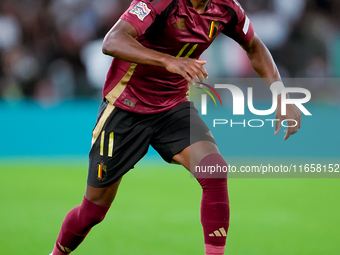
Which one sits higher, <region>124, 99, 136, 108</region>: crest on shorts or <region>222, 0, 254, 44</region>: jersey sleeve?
<region>222, 0, 254, 44</region>: jersey sleeve

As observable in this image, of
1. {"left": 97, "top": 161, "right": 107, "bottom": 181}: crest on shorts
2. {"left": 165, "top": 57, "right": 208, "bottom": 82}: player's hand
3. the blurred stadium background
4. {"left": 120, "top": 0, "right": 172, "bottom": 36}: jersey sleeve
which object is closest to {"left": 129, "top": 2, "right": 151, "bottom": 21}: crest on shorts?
{"left": 120, "top": 0, "right": 172, "bottom": 36}: jersey sleeve

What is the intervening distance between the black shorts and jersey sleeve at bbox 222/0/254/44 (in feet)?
2.12

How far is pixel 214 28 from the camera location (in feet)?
11.2

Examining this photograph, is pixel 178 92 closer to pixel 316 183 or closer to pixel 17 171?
pixel 316 183

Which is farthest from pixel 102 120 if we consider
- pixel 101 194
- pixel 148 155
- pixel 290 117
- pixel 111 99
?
pixel 148 155

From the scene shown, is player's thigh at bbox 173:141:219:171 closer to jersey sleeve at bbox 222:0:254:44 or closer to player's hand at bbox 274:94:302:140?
player's hand at bbox 274:94:302:140

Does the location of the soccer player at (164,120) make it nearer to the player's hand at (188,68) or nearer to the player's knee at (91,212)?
the player's knee at (91,212)

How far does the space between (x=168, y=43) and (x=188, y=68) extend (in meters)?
0.67

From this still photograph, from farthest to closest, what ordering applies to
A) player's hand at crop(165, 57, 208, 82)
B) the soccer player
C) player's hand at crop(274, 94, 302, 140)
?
player's hand at crop(274, 94, 302, 140) < the soccer player < player's hand at crop(165, 57, 208, 82)

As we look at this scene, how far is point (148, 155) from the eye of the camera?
8352 mm

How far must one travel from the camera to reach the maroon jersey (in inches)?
126

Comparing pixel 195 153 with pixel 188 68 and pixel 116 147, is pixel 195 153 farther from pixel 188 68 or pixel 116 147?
pixel 188 68

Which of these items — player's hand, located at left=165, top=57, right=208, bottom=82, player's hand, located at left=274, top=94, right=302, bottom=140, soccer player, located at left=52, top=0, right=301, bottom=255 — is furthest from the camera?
player's hand, located at left=274, top=94, right=302, bottom=140

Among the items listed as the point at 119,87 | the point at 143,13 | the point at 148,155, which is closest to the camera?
the point at 143,13
